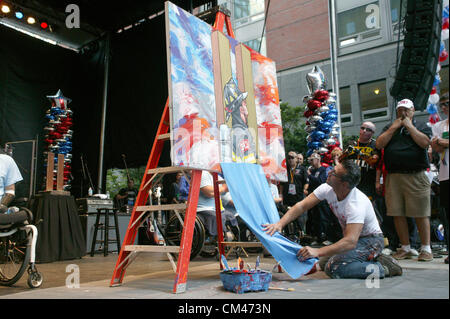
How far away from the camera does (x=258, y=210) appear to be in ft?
8.62

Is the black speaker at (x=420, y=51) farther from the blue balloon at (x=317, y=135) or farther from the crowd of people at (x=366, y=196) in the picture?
the crowd of people at (x=366, y=196)

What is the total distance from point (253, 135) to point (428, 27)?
3.37m

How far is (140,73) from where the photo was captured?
8.66m

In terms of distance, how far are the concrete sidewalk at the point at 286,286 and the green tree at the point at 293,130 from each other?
8.23 metres

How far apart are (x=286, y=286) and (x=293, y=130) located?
987 cm

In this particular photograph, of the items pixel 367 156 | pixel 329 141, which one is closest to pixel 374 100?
pixel 329 141

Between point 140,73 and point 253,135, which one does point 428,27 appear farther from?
point 140,73

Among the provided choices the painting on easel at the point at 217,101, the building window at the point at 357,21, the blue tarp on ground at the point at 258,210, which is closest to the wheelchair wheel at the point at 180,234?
the painting on easel at the point at 217,101

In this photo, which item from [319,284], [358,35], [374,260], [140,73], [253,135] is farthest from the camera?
[358,35]

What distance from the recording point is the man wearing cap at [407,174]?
346cm

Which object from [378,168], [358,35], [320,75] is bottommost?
[378,168]

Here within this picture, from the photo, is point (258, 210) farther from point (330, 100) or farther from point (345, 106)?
point (345, 106)
